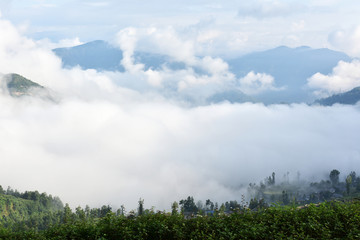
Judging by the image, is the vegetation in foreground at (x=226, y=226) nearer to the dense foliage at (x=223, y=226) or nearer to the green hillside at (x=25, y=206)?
the dense foliage at (x=223, y=226)

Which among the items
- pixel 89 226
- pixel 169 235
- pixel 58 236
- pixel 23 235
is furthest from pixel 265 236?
pixel 23 235

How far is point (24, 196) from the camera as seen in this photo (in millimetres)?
186250

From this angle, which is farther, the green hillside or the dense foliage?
the green hillside

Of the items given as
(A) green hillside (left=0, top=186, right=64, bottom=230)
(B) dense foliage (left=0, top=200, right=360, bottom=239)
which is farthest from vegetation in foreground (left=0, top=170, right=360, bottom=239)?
(A) green hillside (left=0, top=186, right=64, bottom=230)

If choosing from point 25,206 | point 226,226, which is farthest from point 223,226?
point 25,206

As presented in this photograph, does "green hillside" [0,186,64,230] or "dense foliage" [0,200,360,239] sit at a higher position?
"dense foliage" [0,200,360,239]

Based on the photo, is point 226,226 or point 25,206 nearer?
point 226,226

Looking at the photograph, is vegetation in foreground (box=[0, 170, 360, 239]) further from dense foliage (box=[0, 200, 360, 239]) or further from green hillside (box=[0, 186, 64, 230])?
green hillside (box=[0, 186, 64, 230])

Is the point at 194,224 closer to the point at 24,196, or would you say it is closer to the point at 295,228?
the point at 295,228

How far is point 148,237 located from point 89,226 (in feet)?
8.81

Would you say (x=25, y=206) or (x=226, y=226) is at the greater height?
(x=226, y=226)

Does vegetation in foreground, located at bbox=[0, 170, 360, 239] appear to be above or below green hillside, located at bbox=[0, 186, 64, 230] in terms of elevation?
above

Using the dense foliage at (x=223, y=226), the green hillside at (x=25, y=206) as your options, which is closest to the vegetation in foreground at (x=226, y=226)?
the dense foliage at (x=223, y=226)

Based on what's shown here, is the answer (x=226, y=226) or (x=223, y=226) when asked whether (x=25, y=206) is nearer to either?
(x=223, y=226)
